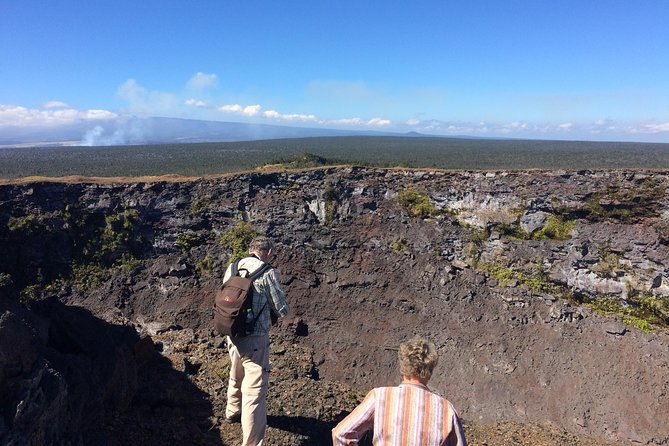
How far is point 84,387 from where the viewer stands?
6.15 metres

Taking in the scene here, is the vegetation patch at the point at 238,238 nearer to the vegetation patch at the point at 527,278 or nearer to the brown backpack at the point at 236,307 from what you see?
the vegetation patch at the point at 527,278

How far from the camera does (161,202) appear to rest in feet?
61.2

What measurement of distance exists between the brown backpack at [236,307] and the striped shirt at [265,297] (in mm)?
80

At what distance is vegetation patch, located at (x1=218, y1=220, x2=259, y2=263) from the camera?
715 inches

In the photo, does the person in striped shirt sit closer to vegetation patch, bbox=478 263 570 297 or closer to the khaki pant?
the khaki pant

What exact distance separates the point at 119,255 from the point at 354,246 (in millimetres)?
10025

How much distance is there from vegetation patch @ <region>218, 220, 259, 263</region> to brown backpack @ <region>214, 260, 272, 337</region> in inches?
479

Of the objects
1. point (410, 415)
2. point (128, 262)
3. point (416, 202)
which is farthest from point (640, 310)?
point (128, 262)

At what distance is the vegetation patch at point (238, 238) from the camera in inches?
715

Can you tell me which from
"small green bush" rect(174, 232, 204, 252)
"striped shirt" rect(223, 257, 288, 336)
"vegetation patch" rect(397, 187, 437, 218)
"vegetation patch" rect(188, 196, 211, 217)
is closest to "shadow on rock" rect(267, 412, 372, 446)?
"striped shirt" rect(223, 257, 288, 336)

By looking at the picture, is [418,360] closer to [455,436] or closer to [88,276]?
[455,436]

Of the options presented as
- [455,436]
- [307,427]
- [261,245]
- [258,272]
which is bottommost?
[307,427]

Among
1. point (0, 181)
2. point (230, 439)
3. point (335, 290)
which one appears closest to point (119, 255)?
point (0, 181)

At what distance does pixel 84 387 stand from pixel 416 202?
15.6 meters
